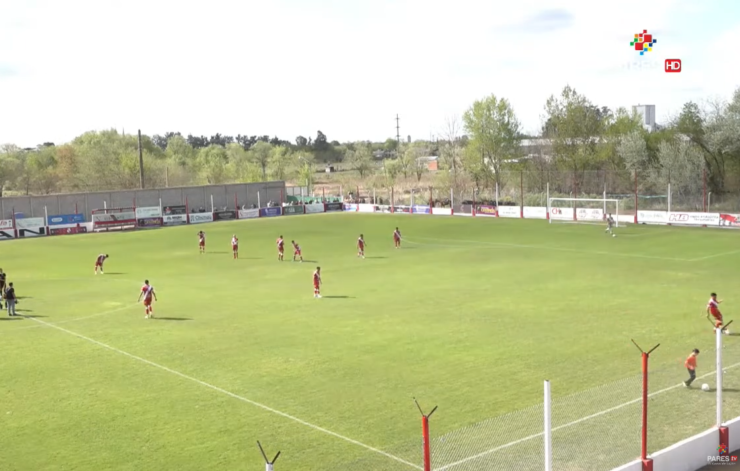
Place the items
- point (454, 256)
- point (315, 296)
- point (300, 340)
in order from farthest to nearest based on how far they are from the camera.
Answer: point (454, 256)
point (315, 296)
point (300, 340)

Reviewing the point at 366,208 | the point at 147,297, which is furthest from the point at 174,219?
the point at 147,297

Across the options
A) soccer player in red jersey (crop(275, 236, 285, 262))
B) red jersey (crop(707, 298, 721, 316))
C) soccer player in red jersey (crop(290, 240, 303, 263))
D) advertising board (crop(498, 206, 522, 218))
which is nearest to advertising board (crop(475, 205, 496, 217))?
advertising board (crop(498, 206, 522, 218))

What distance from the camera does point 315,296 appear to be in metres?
32.7

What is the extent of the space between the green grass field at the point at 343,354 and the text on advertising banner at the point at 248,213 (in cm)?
3988

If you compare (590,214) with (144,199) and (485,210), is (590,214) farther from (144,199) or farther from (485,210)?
(144,199)

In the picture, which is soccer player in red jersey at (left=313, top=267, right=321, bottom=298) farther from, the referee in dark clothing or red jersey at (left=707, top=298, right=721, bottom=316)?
red jersey at (left=707, top=298, right=721, bottom=316)

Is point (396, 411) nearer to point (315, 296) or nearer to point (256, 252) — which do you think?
point (315, 296)

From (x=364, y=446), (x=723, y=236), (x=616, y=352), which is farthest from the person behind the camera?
(x=723, y=236)

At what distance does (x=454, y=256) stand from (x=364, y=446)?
32.0 m

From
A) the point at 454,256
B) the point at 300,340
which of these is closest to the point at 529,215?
the point at 454,256

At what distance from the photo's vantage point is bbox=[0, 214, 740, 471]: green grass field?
14.9 m

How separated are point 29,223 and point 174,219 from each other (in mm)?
14981

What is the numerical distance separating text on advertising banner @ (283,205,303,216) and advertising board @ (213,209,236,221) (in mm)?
→ 6974

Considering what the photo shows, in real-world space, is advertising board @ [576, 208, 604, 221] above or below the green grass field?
above
